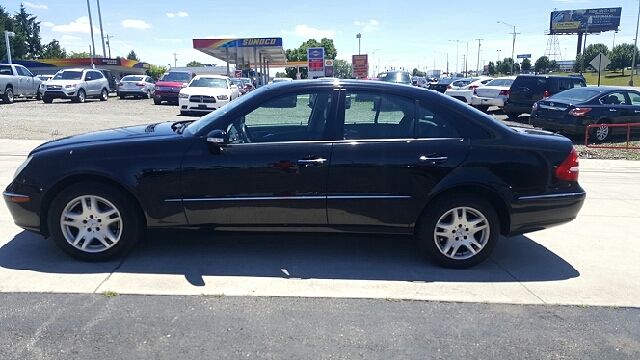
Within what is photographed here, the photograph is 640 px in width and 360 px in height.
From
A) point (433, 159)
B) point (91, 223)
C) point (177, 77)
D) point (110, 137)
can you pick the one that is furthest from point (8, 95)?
point (433, 159)

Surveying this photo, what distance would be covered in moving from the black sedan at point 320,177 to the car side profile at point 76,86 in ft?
75.3

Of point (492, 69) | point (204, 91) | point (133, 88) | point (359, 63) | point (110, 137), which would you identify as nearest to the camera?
point (110, 137)

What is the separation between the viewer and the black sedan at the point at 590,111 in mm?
13500

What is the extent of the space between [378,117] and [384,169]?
518 mm

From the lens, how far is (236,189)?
4.32 meters

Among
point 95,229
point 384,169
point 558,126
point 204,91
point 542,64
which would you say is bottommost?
point 558,126

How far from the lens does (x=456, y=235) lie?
448 centimetres

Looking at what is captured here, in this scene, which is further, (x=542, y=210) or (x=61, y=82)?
(x=61, y=82)

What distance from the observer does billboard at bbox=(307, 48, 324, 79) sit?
3594cm

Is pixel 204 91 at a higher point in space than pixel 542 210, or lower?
higher

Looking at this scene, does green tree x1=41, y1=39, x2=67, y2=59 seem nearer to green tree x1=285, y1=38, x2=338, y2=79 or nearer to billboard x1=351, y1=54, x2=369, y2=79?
green tree x1=285, y1=38, x2=338, y2=79

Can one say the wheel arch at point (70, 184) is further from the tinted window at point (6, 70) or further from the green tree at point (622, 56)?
the green tree at point (622, 56)

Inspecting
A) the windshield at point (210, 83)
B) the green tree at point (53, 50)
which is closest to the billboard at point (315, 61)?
the windshield at point (210, 83)

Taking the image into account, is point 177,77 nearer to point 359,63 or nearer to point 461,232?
point 359,63
